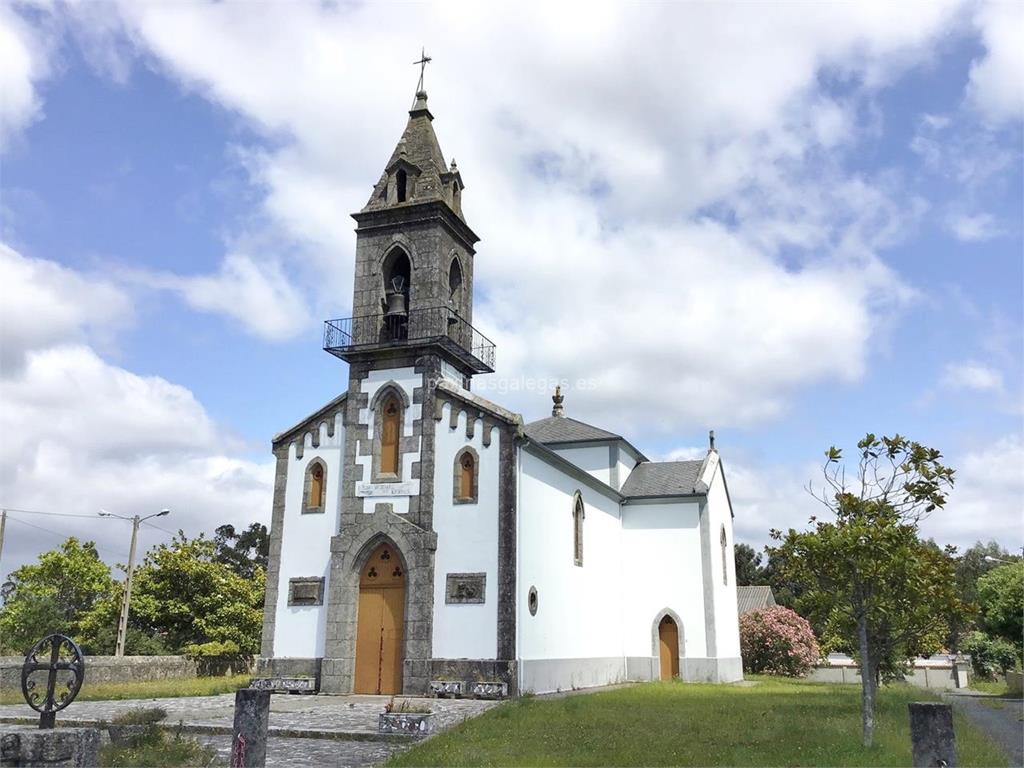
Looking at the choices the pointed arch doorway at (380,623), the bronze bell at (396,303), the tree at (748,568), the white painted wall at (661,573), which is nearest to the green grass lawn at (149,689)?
the pointed arch doorway at (380,623)

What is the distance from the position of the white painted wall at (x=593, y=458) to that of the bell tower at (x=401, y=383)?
27.9 ft

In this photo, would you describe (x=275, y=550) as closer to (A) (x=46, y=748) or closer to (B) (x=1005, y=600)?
(A) (x=46, y=748)

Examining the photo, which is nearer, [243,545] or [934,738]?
[934,738]

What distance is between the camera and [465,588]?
2067cm

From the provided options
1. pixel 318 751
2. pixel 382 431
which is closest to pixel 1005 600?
pixel 382 431

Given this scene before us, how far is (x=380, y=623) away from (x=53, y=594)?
22981 millimetres

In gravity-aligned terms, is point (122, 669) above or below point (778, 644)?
below

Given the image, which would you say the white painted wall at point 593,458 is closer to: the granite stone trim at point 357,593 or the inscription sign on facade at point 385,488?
the inscription sign on facade at point 385,488

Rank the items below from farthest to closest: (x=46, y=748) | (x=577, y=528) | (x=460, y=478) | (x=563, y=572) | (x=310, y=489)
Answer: (x=577, y=528) < (x=563, y=572) < (x=310, y=489) < (x=460, y=478) < (x=46, y=748)

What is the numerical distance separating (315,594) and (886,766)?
15074 millimetres

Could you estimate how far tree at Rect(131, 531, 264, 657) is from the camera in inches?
1246

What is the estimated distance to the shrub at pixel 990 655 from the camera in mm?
36062

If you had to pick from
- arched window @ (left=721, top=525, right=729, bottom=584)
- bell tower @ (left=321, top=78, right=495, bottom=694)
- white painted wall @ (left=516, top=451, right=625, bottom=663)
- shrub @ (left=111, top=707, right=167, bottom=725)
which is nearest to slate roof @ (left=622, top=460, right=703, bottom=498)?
white painted wall @ (left=516, top=451, right=625, bottom=663)

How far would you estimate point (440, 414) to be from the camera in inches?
875
